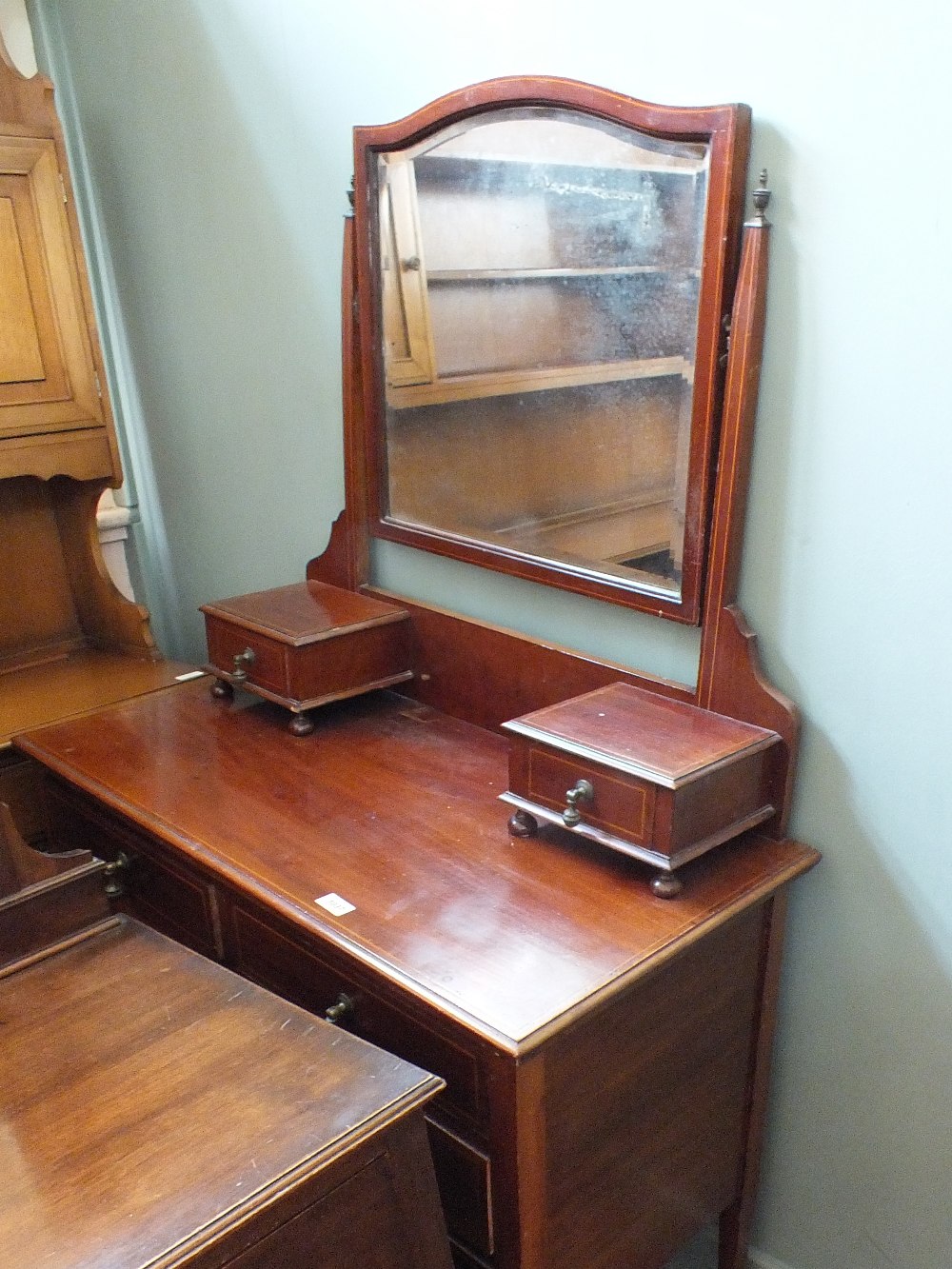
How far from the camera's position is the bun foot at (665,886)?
126 cm

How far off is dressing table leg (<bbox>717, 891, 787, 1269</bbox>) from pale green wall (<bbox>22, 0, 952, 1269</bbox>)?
0.05 meters

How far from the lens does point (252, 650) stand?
1.79 meters

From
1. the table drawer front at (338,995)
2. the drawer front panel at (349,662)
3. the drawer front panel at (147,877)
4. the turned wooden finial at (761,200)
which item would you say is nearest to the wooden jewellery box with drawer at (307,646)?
the drawer front panel at (349,662)

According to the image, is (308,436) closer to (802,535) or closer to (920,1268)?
(802,535)

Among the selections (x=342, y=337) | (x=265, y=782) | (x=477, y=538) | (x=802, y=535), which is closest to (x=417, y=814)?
(x=265, y=782)

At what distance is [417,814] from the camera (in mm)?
1480

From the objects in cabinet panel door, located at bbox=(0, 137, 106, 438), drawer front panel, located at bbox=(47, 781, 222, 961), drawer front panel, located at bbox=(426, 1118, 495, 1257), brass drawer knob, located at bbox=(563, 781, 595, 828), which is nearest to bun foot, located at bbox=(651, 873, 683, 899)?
brass drawer knob, located at bbox=(563, 781, 595, 828)

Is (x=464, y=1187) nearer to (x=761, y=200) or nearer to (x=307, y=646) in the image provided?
(x=307, y=646)

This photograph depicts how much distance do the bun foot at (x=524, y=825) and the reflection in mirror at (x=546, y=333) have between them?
1.11ft

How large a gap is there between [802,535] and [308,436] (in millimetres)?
979

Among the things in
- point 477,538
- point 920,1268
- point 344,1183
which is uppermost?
point 477,538

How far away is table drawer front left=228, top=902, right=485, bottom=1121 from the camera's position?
116cm

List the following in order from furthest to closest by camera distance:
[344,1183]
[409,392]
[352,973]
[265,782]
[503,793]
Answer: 1. [409,392]
2. [265,782]
3. [503,793]
4. [352,973]
5. [344,1183]

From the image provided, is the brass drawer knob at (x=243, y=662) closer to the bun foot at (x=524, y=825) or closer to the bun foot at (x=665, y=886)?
the bun foot at (x=524, y=825)
